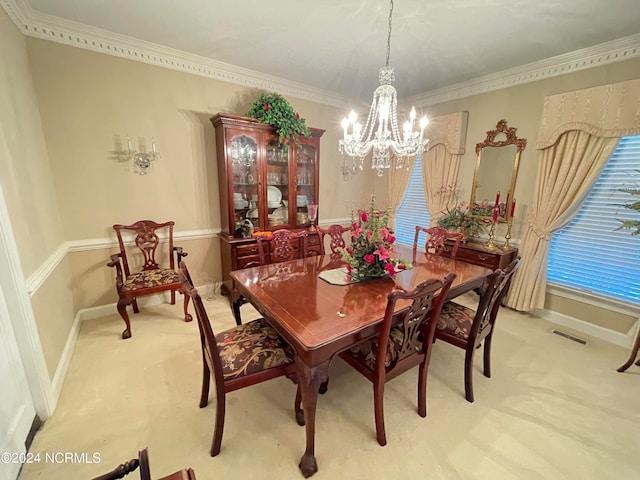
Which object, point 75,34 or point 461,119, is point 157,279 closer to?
point 75,34

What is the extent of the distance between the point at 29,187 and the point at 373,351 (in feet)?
8.47

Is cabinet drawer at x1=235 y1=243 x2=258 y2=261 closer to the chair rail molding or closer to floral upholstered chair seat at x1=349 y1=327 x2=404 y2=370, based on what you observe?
the chair rail molding

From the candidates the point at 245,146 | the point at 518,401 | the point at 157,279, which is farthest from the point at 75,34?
the point at 518,401

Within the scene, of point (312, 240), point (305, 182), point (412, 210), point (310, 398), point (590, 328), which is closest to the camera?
point (310, 398)

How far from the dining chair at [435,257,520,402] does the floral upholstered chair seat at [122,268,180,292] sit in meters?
2.43

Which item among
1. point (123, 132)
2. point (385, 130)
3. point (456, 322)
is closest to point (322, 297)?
point (456, 322)

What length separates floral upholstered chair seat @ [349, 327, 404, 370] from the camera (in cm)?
153

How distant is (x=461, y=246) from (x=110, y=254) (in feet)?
12.7

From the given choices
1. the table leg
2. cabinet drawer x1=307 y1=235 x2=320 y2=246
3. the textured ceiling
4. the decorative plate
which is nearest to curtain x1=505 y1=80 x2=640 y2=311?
the textured ceiling

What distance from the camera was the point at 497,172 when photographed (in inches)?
125

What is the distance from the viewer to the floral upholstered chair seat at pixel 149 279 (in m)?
2.44

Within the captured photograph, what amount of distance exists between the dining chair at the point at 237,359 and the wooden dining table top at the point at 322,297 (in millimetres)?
157

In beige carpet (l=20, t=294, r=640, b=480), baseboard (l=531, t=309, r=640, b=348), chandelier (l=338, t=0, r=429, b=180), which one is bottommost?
beige carpet (l=20, t=294, r=640, b=480)

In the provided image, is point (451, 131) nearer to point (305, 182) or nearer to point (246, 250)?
point (305, 182)
